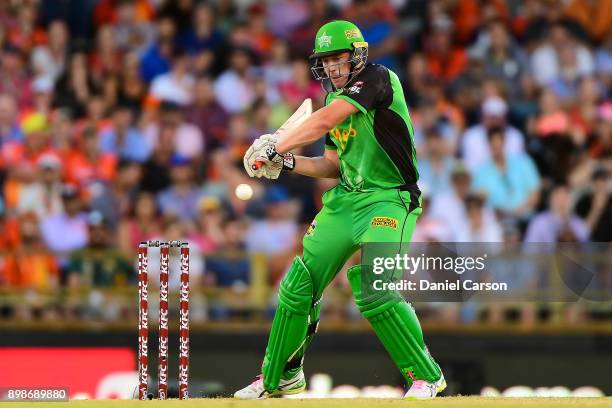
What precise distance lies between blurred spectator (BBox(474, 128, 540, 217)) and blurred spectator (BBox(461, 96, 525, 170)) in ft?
0.21

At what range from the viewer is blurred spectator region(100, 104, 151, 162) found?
1473cm

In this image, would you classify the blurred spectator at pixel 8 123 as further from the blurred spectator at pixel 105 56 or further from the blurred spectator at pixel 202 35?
the blurred spectator at pixel 202 35

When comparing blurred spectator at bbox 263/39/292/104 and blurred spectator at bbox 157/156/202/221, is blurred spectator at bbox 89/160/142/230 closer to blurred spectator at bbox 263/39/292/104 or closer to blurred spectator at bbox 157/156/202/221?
blurred spectator at bbox 157/156/202/221

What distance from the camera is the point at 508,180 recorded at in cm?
1445

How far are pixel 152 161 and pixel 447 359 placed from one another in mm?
3581

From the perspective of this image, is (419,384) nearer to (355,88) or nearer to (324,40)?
(355,88)

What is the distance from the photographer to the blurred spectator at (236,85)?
15.4m

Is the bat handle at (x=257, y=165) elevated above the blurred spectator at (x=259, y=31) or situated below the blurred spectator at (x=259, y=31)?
below

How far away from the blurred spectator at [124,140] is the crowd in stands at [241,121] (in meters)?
0.02

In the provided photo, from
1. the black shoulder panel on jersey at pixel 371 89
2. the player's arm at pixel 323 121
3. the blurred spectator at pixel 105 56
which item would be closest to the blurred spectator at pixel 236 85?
the blurred spectator at pixel 105 56

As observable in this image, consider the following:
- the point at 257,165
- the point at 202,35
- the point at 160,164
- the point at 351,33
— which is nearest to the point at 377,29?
the point at 202,35

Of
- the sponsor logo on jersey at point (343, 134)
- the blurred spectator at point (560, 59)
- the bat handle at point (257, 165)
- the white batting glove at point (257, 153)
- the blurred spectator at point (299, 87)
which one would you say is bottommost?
the bat handle at point (257, 165)

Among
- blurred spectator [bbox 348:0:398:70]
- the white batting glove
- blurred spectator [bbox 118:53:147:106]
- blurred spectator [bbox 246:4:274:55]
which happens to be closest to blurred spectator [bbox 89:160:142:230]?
blurred spectator [bbox 118:53:147:106]

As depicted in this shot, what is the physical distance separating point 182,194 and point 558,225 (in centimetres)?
371
